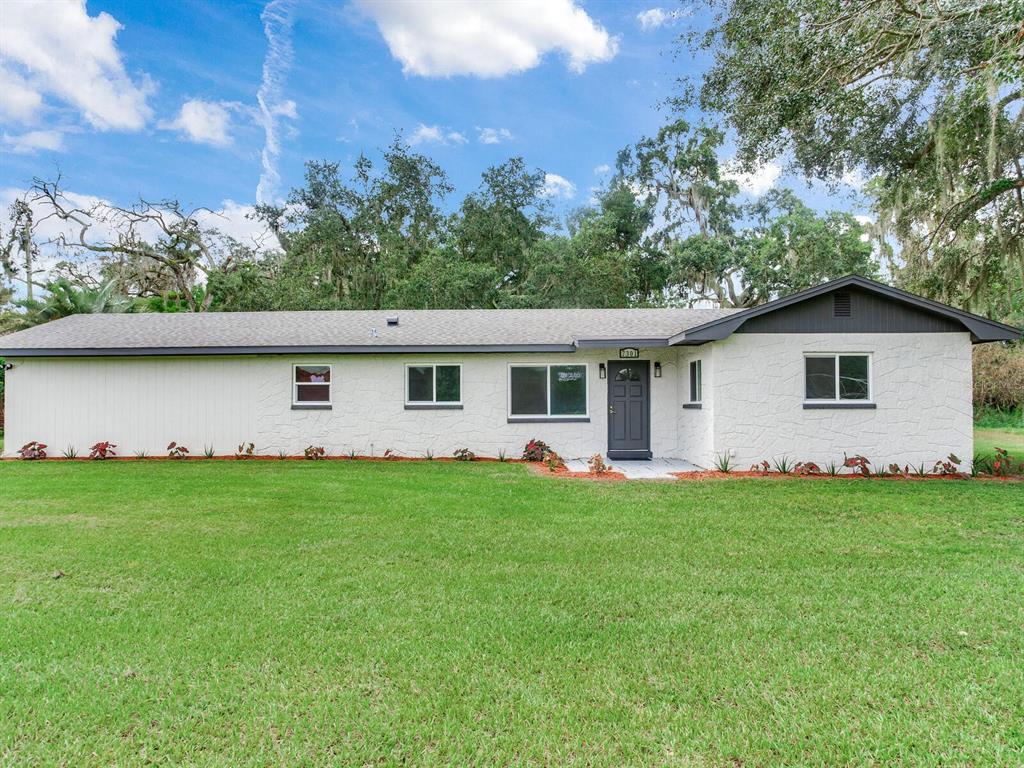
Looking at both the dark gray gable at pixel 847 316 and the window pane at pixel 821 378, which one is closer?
the dark gray gable at pixel 847 316

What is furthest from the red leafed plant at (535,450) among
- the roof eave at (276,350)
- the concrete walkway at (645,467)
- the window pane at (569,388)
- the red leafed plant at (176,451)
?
the red leafed plant at (176,451)

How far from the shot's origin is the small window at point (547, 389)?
11.8m

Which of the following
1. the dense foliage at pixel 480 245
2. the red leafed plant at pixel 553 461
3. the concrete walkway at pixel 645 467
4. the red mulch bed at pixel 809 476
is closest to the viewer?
the red mulch bed at pixel 809 476

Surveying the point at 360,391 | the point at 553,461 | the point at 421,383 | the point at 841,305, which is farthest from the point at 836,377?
the point at 360,391

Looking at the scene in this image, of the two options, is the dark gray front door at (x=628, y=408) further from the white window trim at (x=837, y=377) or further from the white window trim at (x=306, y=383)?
the white window trim at (x=306, y=383)

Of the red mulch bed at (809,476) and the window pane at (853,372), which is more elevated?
the window pane at (853,372)

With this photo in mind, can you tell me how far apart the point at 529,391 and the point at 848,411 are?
5.73 metres

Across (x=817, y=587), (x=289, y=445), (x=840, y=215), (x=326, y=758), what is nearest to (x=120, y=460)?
(x=289, y=445)

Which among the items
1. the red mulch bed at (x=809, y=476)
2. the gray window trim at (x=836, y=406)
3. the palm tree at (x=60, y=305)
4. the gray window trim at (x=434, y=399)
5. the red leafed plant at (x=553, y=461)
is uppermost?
the palm tree at (x=60, y=305)

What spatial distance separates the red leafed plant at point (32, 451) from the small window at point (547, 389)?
932 centimetres

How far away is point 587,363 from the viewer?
1184 centimetres

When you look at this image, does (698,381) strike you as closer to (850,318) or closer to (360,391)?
(850,318)

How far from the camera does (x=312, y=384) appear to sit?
1190 centimetres

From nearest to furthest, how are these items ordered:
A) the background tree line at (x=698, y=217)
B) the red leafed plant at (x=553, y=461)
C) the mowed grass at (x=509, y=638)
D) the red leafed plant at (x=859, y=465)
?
1. the mowed grass at (x=509, y=638)
2. the background tree line at (x=698, y=217)
3. the red leafed plant at (x=859, y=465)
4. the red leafed plant at (x=553, y=461)
